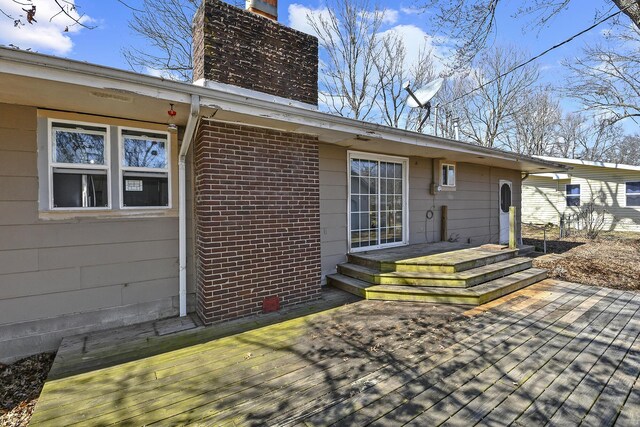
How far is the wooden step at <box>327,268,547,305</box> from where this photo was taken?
413 cm

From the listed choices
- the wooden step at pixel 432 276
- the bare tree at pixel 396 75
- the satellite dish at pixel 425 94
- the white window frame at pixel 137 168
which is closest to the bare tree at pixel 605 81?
the bare tree at pixel 396 75

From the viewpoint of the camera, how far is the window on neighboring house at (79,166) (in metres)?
3.26

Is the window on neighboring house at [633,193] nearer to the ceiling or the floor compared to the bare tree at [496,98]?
nearer to the floor

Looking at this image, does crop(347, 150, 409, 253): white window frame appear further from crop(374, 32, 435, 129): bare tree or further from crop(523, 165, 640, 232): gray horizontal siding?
crop(523, 165, 640, 232): gray horizontal siding

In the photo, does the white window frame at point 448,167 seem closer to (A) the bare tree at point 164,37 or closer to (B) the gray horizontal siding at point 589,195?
(A) the bare tree at point 164,37

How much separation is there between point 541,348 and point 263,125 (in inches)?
157

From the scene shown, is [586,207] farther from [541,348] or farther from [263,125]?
[263,125]

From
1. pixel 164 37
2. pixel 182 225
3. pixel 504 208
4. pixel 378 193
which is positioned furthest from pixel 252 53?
pixel 164 37

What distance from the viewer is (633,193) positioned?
13.6m

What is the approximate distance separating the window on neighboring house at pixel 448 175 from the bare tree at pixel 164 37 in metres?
9.42

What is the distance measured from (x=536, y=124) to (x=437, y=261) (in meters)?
24.4

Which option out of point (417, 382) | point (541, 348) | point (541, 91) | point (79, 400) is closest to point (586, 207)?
point (541, 91)

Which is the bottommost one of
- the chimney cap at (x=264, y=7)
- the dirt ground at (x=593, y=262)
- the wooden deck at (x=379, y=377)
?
the wooden deck at (x=379, y=377)

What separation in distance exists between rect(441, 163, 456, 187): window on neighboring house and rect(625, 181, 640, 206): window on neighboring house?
12.4 m
